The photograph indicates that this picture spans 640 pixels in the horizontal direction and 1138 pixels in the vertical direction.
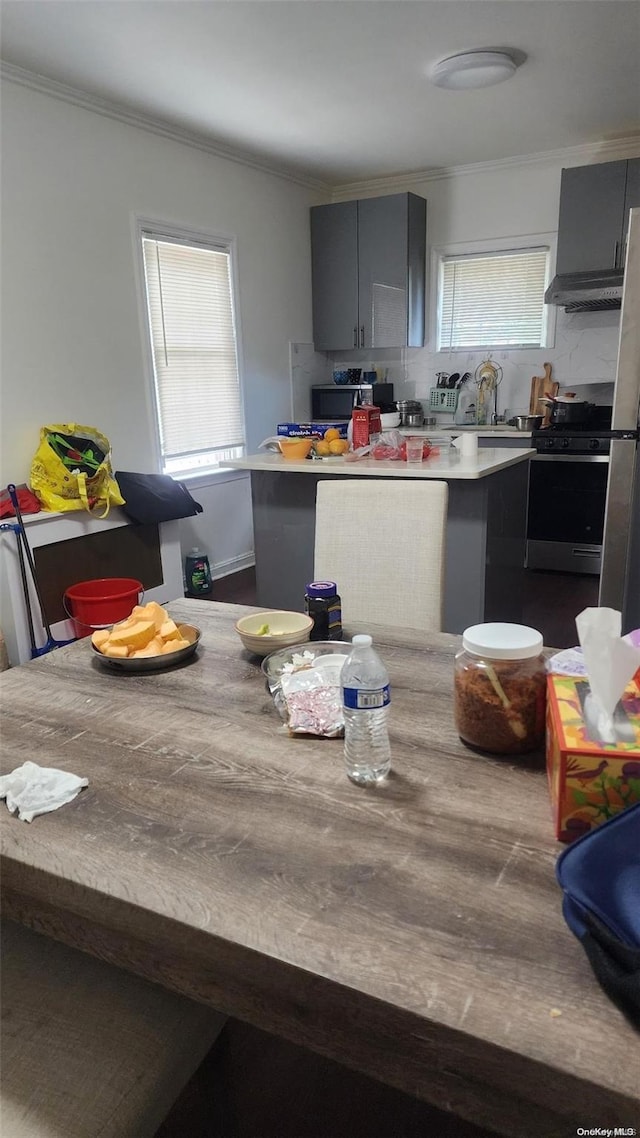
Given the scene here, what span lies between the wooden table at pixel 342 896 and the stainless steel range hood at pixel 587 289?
3841 mm

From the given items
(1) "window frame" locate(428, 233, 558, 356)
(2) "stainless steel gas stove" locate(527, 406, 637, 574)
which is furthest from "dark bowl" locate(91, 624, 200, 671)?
(1) "window frame" locate(428, 233, 558, 356)

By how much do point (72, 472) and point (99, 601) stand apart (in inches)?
25.0

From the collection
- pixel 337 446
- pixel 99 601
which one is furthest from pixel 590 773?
pixel 99 601

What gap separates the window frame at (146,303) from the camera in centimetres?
382

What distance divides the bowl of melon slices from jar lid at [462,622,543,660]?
629mm

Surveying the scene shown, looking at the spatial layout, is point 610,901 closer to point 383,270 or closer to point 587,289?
point 587,289

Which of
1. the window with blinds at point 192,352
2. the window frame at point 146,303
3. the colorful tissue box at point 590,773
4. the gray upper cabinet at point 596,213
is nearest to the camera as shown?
the colorful tissue box at point 590,773

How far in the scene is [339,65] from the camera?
312cm

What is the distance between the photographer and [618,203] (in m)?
4.20

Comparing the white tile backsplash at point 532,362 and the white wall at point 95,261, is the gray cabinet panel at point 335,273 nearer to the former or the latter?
the white tile backsplash at point 532,362

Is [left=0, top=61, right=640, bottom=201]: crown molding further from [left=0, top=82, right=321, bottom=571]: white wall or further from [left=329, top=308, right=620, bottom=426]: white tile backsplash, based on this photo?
[left=329, top=308, right=620, bottom=426]: white tile backsplash

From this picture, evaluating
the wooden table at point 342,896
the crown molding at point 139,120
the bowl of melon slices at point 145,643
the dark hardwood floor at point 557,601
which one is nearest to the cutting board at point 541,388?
the dark hardwood floor at point 557,601

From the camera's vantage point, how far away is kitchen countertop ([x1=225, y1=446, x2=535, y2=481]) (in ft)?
8.60

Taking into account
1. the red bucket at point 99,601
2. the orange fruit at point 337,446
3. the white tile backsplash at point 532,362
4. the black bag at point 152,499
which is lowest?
the red bucket at point 99,601
